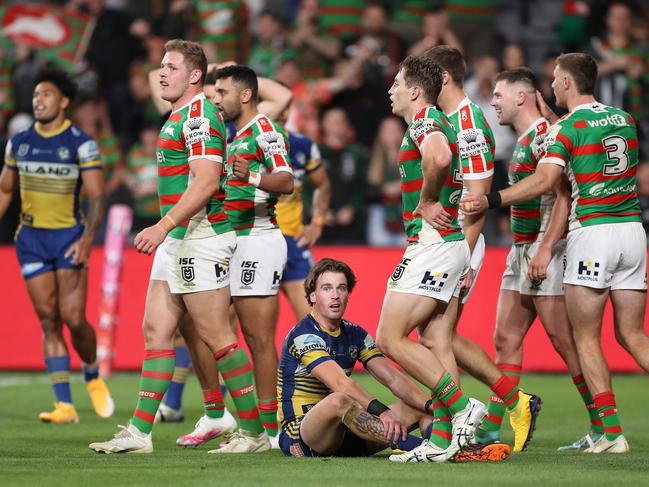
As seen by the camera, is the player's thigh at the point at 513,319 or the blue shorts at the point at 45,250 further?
the blue shorts at the point at 45,250

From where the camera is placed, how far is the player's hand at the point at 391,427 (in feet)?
22.1

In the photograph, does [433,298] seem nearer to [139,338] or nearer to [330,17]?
[139,338]

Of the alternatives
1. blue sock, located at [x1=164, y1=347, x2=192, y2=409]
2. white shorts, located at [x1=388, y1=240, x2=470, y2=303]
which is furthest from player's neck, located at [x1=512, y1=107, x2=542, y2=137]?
blue sock, located at [x1=164, y1=347, x2=192, y2=409]

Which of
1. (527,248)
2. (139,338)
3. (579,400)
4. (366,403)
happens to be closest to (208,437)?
(366,403)

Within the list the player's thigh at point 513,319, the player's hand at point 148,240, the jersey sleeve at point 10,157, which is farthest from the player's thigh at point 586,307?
the jersey sleeve at point 10,157

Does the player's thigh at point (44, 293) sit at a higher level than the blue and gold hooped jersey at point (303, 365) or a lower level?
higher

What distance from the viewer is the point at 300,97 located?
1606 centimetres

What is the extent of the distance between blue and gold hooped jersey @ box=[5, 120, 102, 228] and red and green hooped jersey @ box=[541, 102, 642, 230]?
13.9 ft

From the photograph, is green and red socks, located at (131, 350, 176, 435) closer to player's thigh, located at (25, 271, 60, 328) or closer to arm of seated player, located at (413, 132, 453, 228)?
arm of seated player, located at (413, 132, 453, 228)

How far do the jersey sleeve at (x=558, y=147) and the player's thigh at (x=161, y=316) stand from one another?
2534mm

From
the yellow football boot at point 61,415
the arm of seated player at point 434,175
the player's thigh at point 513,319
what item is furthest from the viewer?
the yellow football boot at point 61,415

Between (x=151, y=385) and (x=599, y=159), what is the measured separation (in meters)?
3.24

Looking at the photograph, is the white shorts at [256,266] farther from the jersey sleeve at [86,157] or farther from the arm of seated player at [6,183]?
the arm of seated player at [6,183]

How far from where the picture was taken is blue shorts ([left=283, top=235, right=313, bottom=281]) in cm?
984
